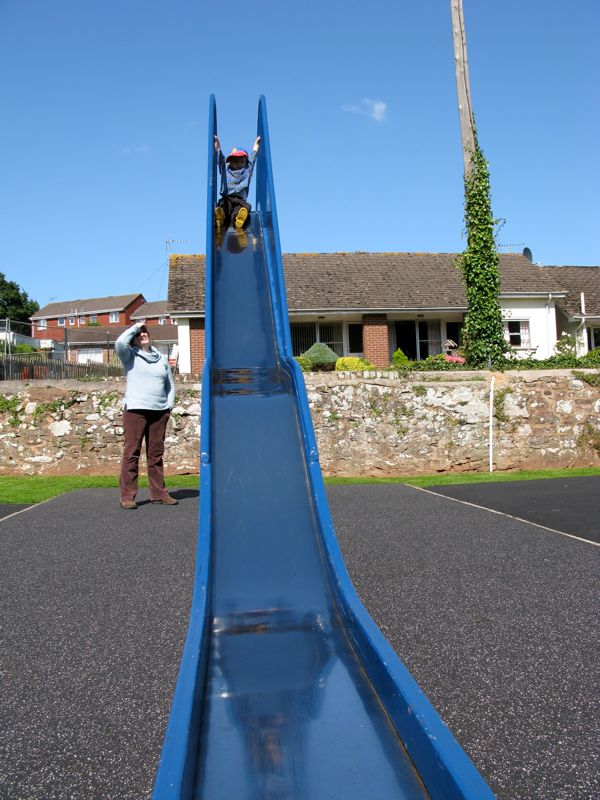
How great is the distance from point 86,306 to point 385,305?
5984cm

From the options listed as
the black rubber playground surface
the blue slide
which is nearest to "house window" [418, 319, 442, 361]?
the black rubber playground surface

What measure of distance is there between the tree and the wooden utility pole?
240 feet

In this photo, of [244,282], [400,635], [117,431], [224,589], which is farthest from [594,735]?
[117,431]

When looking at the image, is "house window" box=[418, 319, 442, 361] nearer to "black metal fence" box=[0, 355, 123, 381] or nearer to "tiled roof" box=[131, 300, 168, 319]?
"black metal fence" box=[0, 355, 123, 381]

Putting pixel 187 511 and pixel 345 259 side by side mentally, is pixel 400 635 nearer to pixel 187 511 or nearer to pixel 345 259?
pixel 187 511

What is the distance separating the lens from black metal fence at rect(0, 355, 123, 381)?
12.1 metres

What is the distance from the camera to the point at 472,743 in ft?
7.12

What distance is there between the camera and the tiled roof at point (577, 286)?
23422mm

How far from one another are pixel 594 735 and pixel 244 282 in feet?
19.4

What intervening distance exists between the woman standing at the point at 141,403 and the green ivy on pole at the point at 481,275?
8965mm

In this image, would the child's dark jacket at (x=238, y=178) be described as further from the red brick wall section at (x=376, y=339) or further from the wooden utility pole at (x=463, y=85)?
the red brick wall section at (x=376, y=339)

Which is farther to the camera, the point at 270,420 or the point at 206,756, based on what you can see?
the point at 270,420

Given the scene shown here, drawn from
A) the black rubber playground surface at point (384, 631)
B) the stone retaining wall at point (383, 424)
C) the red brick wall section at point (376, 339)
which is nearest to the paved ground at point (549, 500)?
the black rubber playground surface at point (384, 631)

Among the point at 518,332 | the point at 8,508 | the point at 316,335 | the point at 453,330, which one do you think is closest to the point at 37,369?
the point at 8,508
